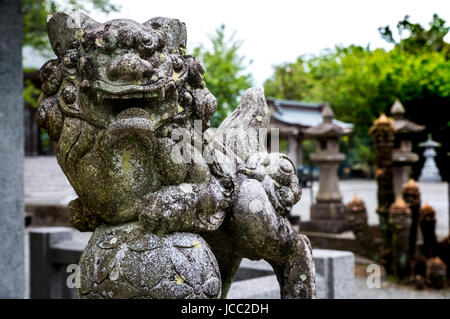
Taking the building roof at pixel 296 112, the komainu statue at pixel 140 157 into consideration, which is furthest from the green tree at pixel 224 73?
the building roof at pixel 296 112

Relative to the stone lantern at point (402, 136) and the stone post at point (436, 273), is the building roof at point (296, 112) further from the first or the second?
the stone post at point (436, 273)

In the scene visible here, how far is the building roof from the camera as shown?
12861mm

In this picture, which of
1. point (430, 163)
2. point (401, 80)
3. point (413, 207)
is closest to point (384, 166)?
point (430, 163)

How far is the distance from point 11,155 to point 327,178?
6630mm

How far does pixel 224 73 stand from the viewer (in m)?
6.41

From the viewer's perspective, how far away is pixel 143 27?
174 cm

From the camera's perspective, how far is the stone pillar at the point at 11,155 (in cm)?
372

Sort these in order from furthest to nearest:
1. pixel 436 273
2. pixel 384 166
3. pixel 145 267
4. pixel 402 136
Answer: pixel 402 136
pixel 384 166
pixel 436 273
pixel 145 267

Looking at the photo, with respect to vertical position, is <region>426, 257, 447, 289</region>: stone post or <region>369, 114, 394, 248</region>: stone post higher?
<region>369, 114, 394, 248</region>: stone post

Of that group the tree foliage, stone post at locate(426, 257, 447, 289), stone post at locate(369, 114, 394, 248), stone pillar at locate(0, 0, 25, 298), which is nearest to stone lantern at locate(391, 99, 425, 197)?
the tree foliage

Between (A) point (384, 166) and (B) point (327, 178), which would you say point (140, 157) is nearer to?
(A) point (384, 166)

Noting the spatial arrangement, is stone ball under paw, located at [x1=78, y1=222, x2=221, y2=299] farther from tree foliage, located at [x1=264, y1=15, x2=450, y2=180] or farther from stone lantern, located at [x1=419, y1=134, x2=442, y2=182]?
stone lantern, located at [x1=419, y1=134, x2=442, y2=182]

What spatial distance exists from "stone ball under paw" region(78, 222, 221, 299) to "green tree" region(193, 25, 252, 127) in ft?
13.4
